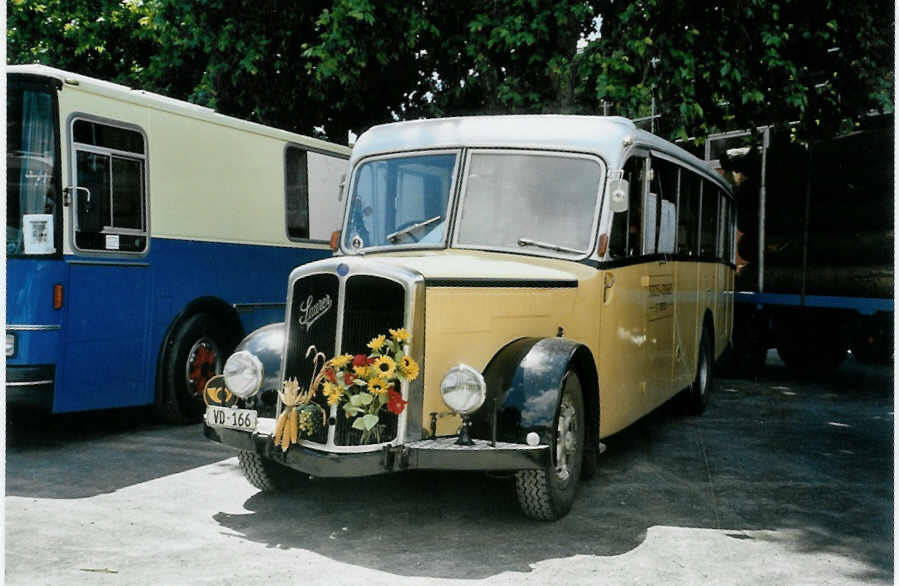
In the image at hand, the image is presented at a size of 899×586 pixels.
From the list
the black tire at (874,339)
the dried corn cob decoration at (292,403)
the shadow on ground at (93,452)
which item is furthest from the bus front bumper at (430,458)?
the black tire at (874,339)

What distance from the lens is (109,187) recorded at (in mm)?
8578

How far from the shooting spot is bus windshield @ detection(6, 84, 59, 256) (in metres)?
7.87

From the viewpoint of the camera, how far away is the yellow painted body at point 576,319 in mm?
5754

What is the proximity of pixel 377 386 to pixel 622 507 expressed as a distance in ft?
6.14

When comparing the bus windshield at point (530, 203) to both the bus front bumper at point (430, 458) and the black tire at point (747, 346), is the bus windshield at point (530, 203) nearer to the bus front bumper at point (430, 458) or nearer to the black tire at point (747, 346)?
the bus front bumper at point (430, 458)

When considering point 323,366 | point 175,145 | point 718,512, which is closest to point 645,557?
point 718,512

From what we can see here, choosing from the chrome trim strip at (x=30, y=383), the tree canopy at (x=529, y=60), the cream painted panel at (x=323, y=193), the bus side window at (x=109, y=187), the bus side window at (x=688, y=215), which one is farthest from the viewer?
the tree canopy at (x=529, y=60)

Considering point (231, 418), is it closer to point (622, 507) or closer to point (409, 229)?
point (409, 229)

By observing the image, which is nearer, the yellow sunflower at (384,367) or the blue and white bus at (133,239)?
the yellow sunflower at (384,367)

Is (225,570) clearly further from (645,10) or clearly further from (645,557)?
(645,10)

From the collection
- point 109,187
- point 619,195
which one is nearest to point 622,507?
point 619,195

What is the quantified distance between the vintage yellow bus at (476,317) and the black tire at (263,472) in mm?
13

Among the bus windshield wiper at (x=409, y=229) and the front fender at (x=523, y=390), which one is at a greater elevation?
the bus windshield wiper at (x=409, y=229)

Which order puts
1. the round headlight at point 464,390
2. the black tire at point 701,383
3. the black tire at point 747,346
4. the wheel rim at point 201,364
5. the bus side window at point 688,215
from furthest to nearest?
the black tire at point 747,346
the black tire at point 701,383
the wheel rim at point 201,364
the bus side window at point 688,215
the round headlight at point 464,390
